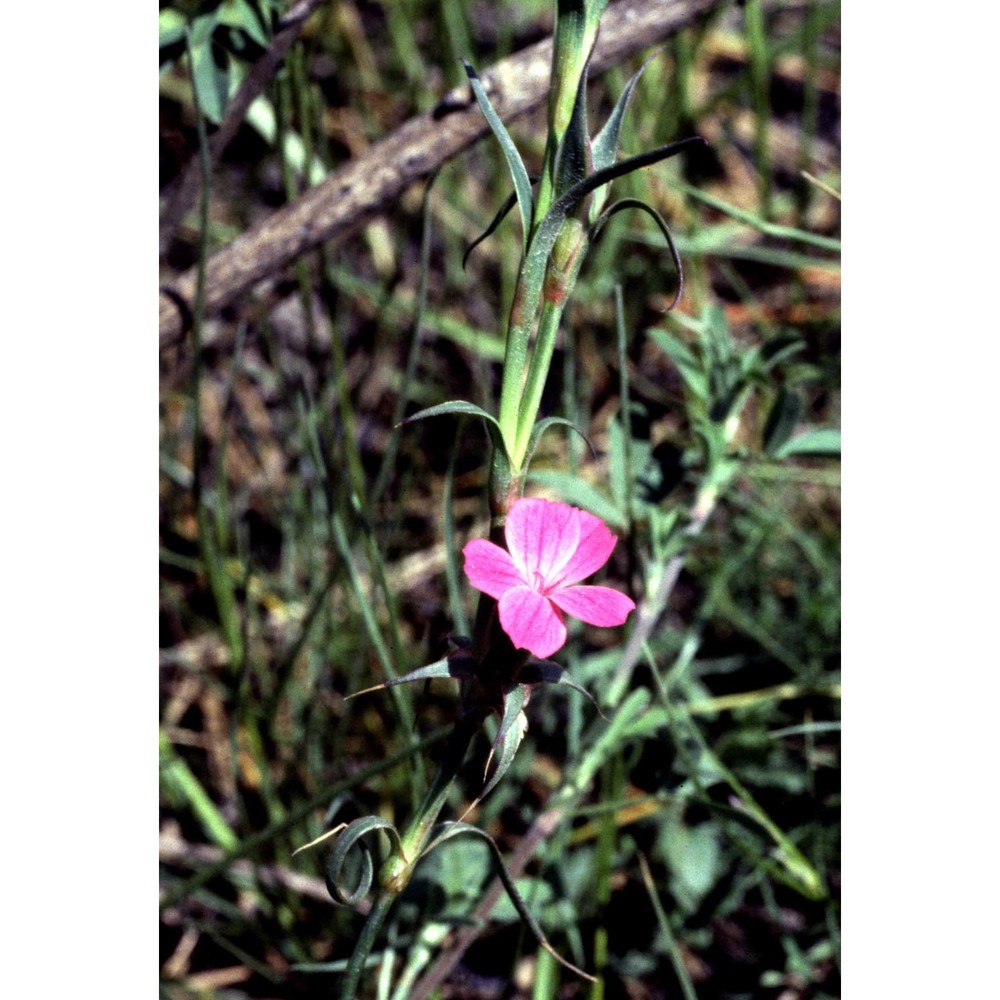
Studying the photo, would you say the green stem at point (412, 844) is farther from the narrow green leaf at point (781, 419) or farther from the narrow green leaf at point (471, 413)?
the narrow green leaf at point (781, 419)

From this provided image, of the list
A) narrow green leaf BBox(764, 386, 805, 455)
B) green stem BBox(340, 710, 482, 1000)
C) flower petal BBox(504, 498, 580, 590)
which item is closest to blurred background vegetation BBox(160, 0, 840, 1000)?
narrow green leaf BBox(764, 386, 805, 455)

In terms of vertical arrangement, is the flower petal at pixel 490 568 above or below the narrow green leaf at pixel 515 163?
below

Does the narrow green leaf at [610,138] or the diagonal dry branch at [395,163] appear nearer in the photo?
the narrow green leaf at [610,138]

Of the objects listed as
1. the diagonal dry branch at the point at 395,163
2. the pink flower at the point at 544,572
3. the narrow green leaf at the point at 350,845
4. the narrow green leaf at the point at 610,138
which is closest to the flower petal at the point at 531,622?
the pink flower at the point at 544,572
